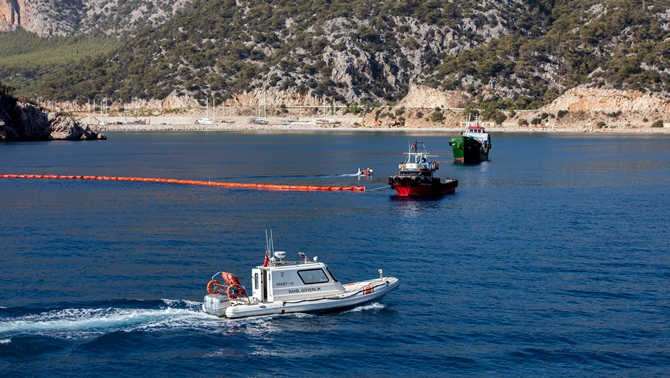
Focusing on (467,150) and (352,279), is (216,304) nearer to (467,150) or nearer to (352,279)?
(352,279)

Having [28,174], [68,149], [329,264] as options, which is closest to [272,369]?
[329,264]

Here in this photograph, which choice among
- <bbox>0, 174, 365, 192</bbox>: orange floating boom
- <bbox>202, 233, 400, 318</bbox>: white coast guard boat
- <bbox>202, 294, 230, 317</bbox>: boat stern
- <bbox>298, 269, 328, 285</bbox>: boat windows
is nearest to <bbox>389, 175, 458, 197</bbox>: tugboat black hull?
<bbox>0, 174, 365, 192</bbox>: orange floating boom

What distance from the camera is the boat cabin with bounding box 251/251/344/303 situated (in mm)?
38906

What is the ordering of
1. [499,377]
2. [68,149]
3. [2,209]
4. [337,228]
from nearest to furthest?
1. [499,377]
2. [337,228]
3. [2,209]
4. [68,149]

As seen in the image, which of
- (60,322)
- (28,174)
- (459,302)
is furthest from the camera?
(28,174)

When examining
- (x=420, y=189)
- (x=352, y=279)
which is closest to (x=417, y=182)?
(x=420, y=189)

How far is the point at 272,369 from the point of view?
32.5 meters

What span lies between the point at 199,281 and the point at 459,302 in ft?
47.5

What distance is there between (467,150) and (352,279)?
97.5 metres

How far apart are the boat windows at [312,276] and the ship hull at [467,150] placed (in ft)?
335

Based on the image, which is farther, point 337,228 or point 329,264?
point 337,228

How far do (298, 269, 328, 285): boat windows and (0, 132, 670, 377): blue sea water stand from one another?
6.13 feet

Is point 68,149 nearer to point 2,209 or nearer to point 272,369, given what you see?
point 2,209

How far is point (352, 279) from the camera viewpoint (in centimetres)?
4550
